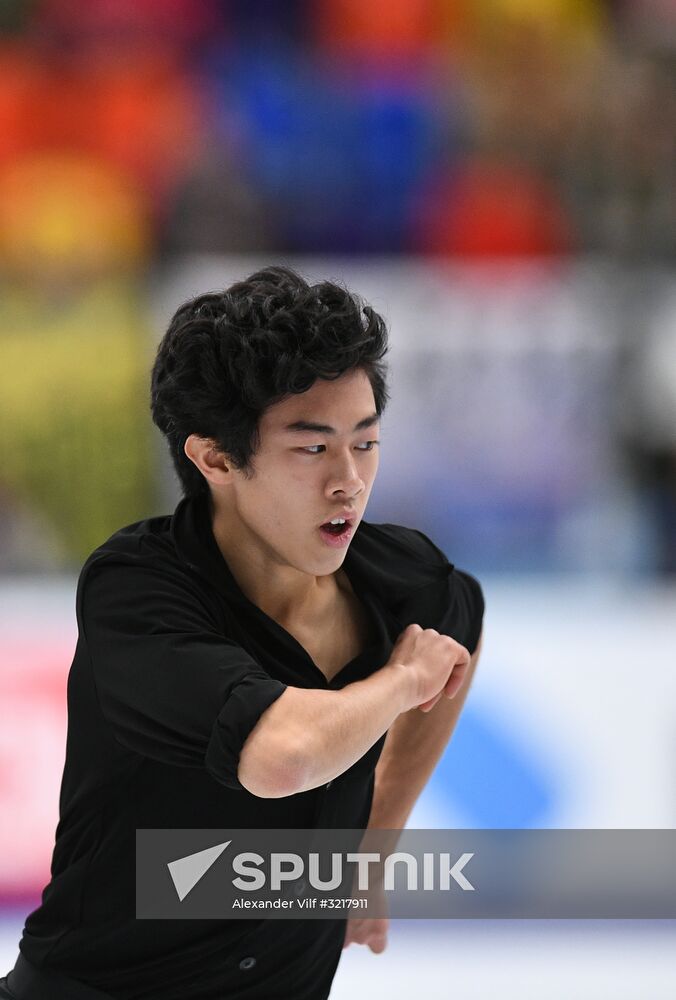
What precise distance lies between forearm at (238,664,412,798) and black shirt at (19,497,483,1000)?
0.08 meters

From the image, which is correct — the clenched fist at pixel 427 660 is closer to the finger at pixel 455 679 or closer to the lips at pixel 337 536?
the finger at pixel 455 679

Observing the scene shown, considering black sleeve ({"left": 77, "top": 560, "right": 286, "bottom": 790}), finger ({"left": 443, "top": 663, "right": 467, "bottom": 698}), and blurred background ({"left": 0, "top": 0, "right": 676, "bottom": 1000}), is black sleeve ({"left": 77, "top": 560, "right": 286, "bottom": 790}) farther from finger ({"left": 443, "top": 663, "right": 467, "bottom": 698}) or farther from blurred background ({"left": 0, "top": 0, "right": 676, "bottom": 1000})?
blurred background ({"left": 0, "top": 0, "right": 676, "bottom": 1000})

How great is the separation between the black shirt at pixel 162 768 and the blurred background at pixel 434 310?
1.40 metres

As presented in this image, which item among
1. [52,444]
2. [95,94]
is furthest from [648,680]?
[95,94]

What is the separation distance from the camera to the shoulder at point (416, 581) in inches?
71.0

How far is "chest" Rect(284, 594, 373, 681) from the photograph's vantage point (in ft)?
5.69

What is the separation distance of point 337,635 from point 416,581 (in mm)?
140

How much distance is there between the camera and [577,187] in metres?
6.09

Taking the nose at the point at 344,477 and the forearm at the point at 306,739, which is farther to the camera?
the nose at the point at 344,477

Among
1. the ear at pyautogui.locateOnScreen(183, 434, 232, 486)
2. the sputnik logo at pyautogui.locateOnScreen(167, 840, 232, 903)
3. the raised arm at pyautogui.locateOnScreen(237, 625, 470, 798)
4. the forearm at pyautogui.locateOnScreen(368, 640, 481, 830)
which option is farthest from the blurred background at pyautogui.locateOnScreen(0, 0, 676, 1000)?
the ear at pyautogui.locateOnScreen(183, 434, 232, 486)

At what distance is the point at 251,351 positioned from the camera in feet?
4.97

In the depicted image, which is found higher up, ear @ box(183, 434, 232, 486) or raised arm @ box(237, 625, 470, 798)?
ear @ box(183, 434, 232, 486)

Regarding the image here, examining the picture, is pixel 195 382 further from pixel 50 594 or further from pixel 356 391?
pixel 50 594
